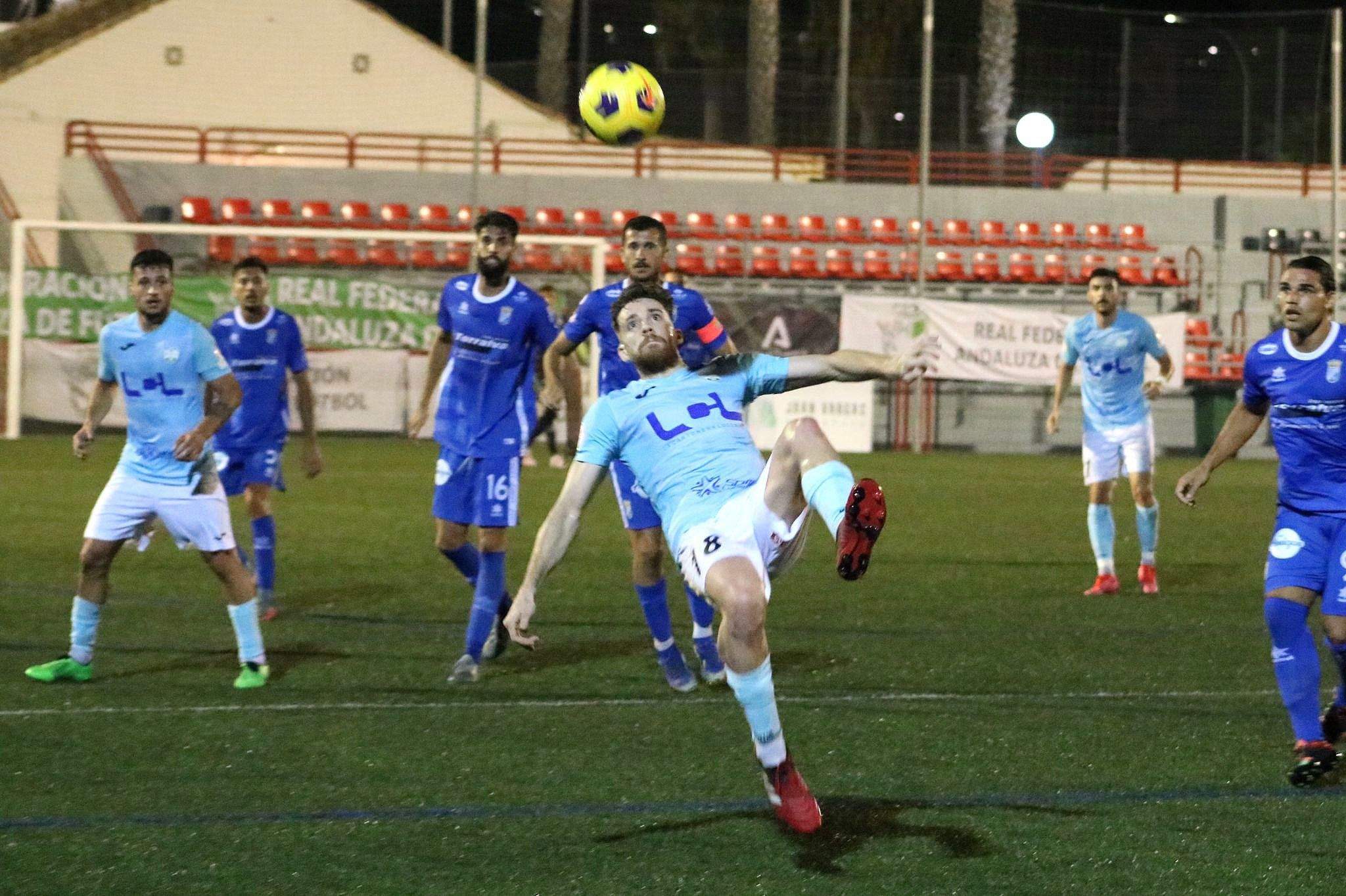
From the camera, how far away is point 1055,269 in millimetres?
30000

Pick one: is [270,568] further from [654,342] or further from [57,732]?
[654,342]

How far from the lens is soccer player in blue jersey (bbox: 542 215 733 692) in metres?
7.63

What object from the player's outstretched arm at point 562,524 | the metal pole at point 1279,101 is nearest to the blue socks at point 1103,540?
the player's outstretched arm at point 562,524

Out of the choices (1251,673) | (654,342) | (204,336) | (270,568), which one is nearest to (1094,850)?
(654,342)

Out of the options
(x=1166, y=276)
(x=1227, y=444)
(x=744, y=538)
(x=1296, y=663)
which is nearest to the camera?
(x=744, y=538)

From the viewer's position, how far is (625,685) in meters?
7.70

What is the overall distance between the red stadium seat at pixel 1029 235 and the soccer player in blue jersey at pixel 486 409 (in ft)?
76.7

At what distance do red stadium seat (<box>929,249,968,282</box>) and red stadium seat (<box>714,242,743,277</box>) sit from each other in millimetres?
3256

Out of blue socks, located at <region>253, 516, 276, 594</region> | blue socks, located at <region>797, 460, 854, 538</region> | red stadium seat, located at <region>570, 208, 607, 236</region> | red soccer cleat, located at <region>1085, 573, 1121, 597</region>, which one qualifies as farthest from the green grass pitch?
red stadium seat, located at <region>570, 208, 607, 236</region>

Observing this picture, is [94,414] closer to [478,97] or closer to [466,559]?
[466,559]

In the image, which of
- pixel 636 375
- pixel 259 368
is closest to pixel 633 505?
pixel 636 375

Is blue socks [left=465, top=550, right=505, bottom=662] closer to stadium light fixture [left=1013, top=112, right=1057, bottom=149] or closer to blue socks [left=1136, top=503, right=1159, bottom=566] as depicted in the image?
blue socks [left=1136, top=503, right=1159, bottom=566]

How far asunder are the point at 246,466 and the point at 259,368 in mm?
571

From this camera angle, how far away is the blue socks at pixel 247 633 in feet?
24.9
